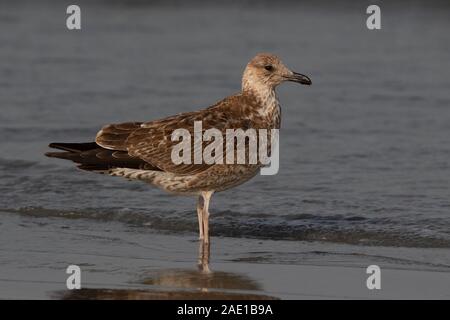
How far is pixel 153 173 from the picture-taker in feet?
31.4

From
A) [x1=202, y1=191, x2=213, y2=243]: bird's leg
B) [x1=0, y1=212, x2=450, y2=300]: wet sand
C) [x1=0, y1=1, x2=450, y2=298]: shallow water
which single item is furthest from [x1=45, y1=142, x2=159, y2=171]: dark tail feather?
[x1=0, y1=1, x2=450, y2=298]: shallow water

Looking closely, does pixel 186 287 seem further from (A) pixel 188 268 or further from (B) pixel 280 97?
(B) pixel 280 97

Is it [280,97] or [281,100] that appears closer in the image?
[281,100]

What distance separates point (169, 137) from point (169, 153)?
14cm

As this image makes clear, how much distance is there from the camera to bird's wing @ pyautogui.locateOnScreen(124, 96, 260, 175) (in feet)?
31.1

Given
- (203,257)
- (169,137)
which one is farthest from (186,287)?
(169,137)

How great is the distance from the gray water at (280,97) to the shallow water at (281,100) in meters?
0.03

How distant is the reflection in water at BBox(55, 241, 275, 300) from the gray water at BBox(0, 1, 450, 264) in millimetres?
1416

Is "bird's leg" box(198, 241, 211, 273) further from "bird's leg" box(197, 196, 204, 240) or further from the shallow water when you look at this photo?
the shallow water

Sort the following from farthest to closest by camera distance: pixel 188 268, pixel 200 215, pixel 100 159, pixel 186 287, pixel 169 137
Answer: pixel 200 215 → pixel 169 137 → pixel 100 159 → pixel 188 268 → pixel 186 287

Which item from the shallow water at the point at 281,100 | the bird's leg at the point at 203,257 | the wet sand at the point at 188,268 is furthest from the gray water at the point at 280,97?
the bird's leg at the point at 203,257

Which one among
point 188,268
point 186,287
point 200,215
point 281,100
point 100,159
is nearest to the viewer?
point 186,287

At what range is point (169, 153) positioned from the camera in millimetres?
9523

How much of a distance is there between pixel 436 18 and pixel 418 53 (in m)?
2.96
